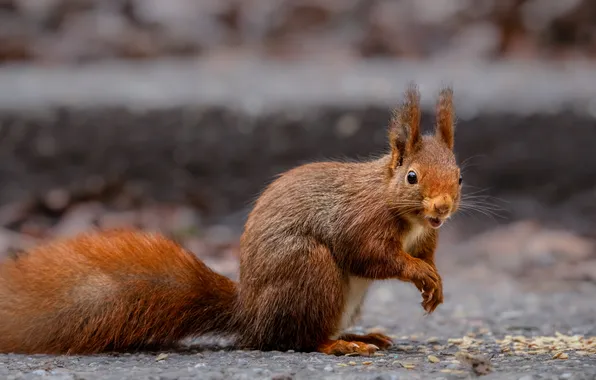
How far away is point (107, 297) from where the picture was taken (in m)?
3.28

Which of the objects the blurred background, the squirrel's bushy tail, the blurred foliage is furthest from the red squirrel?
the blurred foliage

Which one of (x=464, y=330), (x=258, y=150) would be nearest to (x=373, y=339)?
(x=464, y=330)

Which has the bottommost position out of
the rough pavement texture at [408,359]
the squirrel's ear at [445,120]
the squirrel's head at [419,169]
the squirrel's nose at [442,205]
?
the rough pavement texture at [408,359]

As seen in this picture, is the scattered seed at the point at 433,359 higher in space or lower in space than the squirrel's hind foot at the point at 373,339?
lower

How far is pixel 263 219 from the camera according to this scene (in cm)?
336

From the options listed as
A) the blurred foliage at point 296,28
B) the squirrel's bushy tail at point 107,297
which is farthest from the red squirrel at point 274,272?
the blurred foliage at point 296,28

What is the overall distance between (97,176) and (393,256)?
362 centimetres

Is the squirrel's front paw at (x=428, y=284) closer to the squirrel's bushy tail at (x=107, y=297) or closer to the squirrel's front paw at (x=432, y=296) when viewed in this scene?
the squirrel's front paw at (x=432, y=296)

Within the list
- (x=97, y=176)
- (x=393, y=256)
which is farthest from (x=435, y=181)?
(x=97, y=176)

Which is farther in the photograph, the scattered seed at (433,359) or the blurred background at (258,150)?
the blurred background at (258,150)

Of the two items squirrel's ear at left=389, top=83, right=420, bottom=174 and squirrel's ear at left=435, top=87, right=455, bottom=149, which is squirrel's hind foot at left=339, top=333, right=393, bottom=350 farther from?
squirrel's ear at left=435, top=87, right=455, bottom=149

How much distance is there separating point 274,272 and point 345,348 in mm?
324

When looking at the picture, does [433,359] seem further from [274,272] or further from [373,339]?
[274,272]

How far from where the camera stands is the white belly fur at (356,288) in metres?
3.36
